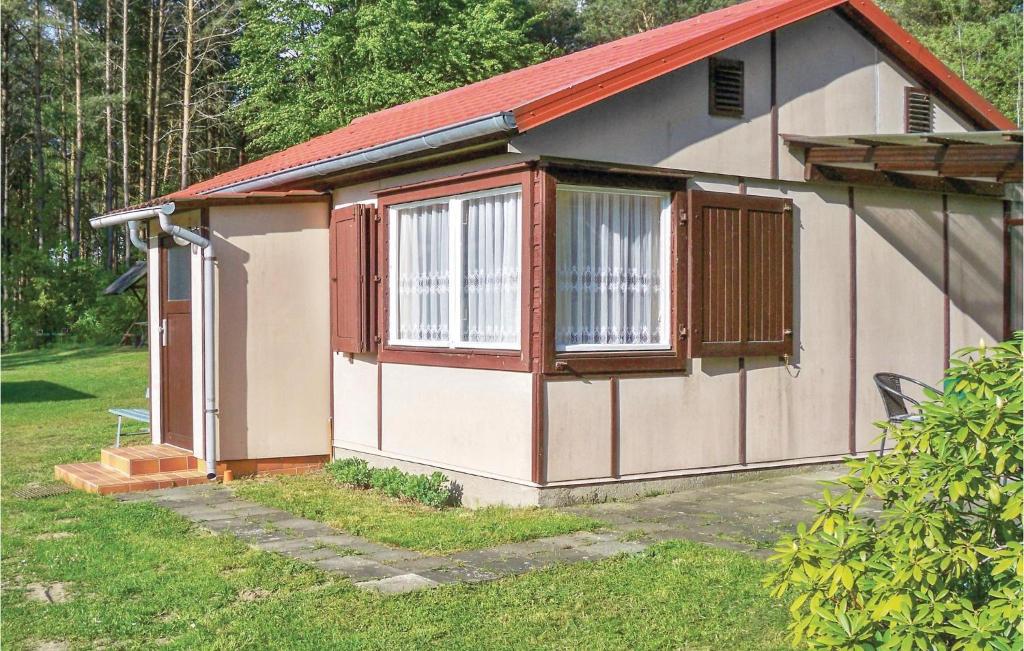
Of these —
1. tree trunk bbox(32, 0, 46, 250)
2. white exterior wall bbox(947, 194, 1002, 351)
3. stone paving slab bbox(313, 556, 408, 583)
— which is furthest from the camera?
tree trunk bbox(32, 0, 46, 250)

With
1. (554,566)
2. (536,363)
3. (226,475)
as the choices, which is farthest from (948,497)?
(226,475)

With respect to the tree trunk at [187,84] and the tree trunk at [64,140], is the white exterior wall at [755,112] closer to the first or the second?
the tree trunk at [187,84]

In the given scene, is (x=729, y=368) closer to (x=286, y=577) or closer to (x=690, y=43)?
(x=690, y=43)

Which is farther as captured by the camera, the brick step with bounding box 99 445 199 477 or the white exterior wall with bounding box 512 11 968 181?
the brick step with bounding box 99 445 199 477

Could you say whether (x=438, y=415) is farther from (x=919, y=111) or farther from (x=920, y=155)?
(x=919, y=111)

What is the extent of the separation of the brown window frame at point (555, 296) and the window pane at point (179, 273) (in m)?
4.32

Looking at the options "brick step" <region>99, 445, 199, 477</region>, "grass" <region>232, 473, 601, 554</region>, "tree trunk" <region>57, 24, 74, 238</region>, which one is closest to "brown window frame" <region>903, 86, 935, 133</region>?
"grass" <region>232, 473, 601, 554</region>

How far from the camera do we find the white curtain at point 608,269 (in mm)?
7906

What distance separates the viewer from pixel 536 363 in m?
7.62

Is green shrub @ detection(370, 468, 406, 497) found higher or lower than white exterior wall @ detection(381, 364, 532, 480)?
lower

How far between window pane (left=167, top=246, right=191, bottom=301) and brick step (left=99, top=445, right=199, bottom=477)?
5.03 ft

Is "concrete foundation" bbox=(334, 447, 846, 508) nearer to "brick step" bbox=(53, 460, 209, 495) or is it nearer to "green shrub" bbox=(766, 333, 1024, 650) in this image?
"brick step" bbox=(53, 460, 209, 495)

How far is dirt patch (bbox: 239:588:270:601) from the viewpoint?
551cm

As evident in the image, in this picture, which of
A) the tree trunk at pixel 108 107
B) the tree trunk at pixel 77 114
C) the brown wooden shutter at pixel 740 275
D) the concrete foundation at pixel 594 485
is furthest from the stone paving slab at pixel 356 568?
the tree trunk at pixel 77 114
